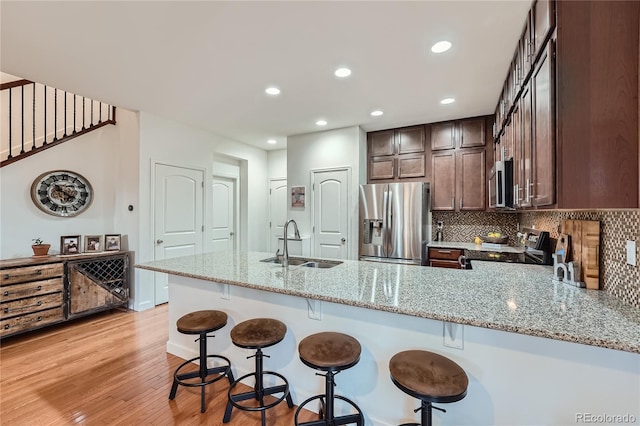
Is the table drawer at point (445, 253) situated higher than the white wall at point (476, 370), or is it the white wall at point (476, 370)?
the table drawer at point (445, 253)

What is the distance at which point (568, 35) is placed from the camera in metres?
1.21

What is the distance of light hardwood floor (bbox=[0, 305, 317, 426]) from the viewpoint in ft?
5.77

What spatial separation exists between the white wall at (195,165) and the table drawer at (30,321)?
2.57 ft

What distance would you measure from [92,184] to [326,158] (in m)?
3.36

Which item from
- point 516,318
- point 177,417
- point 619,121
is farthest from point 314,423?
point 619,121

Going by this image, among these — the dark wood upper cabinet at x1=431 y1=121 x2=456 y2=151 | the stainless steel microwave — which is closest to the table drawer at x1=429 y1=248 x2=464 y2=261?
the stainless steel microwave

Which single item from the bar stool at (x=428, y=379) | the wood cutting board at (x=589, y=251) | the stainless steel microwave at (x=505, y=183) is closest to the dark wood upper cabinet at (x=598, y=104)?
the wood cutting board at (x=589, y=251)

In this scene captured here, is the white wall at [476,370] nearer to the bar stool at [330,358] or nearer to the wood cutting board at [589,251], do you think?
the bar stool at [330,358]

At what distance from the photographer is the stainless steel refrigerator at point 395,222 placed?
3.64m

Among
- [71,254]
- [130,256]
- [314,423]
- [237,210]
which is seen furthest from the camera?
[237,210]

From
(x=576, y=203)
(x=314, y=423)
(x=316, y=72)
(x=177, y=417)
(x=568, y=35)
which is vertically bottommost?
(x=177, y=417)

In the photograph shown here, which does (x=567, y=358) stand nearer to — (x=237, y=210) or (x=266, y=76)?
(x=266, y=76)

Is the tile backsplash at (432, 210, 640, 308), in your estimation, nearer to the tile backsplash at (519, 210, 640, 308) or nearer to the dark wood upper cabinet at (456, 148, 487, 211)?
the tile backsplash at (519, 210, 640, 308)

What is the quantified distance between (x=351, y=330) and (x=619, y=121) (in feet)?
5.38
